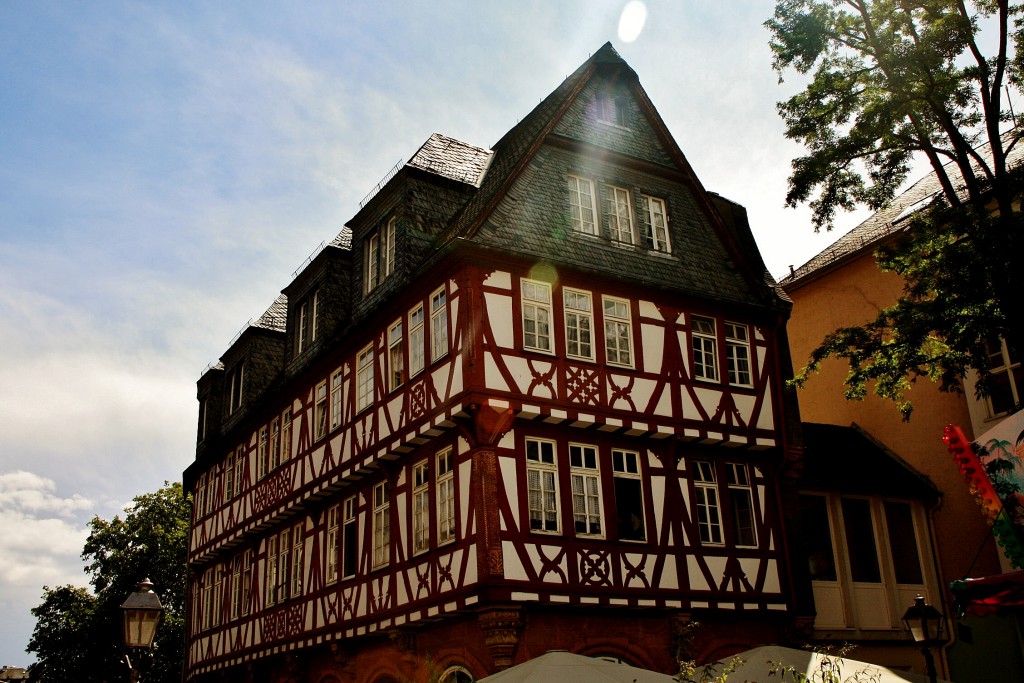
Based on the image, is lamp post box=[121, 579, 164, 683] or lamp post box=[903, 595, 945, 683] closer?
lamp post box=[121, 579, 164, 683]

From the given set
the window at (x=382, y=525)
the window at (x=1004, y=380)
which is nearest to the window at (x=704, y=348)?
the window at (x=1004, y=380)

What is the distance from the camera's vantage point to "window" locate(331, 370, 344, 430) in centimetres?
2431

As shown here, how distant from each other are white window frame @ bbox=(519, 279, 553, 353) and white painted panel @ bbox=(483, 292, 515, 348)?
296 mm

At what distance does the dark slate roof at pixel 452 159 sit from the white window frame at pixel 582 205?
2.74m

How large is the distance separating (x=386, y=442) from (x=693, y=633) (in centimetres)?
690

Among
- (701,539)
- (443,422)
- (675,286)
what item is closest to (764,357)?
(675,286)

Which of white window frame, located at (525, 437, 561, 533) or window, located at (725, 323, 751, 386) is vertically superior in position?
window, located at (725, 323, 751, 386)

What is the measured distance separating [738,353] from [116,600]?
3144 cm

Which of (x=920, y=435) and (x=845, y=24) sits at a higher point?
(x=845, y=24)

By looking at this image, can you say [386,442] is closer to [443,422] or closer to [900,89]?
[443,422]

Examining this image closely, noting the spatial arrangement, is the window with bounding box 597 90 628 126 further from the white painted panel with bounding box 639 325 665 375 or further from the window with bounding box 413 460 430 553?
the window with bounding box 413 460 430 553

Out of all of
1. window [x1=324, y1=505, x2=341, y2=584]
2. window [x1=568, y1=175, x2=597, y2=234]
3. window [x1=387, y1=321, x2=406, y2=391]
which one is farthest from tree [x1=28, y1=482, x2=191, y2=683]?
window [x1=568, y1=175, x2=597, y2=234]

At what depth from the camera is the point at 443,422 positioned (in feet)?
63.5

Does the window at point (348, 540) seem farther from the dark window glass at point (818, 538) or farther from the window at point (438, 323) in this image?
the dark window glass at point (818, 538)
